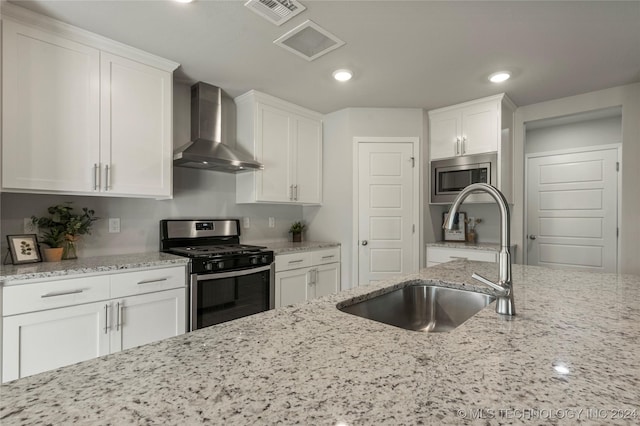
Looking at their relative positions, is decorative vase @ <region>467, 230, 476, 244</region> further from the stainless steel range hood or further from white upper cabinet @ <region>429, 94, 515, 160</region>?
the stainless steel range hood

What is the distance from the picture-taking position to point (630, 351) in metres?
0.75

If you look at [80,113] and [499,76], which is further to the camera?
[499,76]

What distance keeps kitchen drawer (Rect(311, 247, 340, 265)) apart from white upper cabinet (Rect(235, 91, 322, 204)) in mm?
605

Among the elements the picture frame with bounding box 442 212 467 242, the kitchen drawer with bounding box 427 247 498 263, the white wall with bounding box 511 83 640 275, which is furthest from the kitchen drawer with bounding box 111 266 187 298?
the white wall with bounding box 511 83 640 275

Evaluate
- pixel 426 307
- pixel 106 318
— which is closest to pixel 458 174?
pixel 426 307

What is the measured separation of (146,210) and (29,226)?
29.6 inches

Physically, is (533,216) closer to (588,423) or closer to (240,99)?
(240,99)

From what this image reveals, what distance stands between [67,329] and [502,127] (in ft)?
12.8

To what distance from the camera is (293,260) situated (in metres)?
3.16

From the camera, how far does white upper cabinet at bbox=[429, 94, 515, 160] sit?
10.7ft

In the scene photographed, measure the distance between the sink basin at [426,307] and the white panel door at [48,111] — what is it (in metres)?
2.01

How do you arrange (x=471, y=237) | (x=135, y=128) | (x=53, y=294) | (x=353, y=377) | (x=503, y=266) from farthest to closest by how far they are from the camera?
(x=471, y=237)
(x=135, y=128)
(x=53, y=294)
(x=503, y=266)
(x=353, y=377)

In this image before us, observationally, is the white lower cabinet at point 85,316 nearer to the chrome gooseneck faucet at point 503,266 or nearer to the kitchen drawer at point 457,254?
the chrome gooseneck faucet at point 503,266

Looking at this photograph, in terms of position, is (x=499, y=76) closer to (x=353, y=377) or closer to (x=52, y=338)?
(x=353, y=377)
